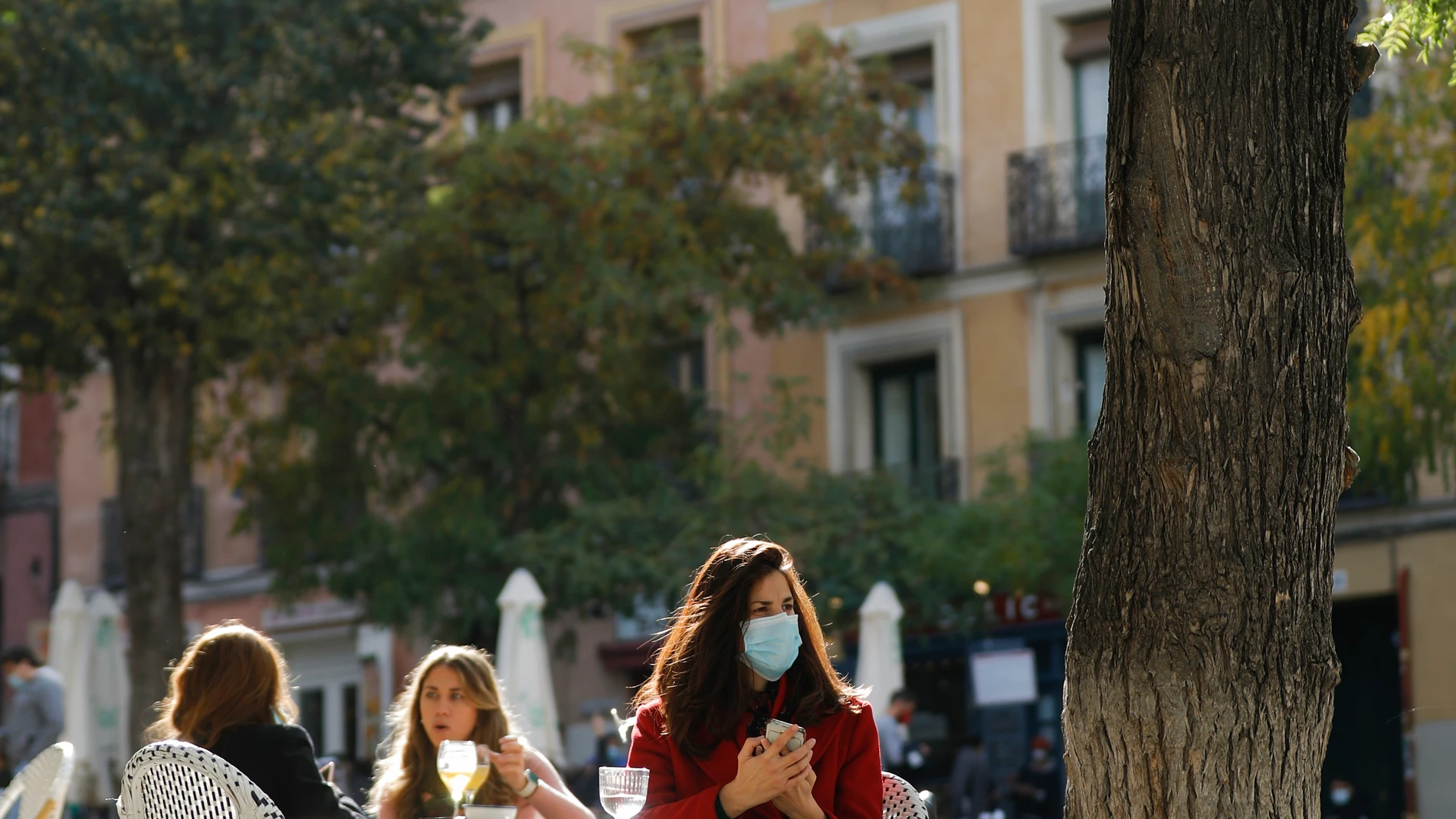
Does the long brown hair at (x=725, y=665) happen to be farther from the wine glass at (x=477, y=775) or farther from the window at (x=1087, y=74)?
the window at (x=1087, y=74)

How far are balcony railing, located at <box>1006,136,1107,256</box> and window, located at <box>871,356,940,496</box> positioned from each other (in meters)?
2.10

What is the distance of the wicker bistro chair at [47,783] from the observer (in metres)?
6.19

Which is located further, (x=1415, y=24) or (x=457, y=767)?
(x=1415, y=24)

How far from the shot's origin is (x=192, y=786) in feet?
17.4

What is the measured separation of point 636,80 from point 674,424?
3.82 metres

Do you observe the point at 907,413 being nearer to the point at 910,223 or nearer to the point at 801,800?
the point at 910,223

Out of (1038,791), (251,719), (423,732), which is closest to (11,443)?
(1038,791)

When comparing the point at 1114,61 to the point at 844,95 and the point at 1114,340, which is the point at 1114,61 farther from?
the point at 844,95

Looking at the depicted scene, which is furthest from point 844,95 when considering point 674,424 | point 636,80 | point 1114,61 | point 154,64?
point 1114,61

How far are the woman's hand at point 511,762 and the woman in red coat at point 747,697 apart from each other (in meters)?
1.18

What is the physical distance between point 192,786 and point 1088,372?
64.5 ft

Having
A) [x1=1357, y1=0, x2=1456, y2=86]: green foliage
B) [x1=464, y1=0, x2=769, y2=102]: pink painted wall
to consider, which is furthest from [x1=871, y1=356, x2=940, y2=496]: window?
[x1=1357, y1=0, x2=1456, y2=86]: green foliage

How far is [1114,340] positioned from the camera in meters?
4.80

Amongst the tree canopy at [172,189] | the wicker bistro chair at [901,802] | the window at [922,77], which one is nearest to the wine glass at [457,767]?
the wicker bistro chair at [901,802]
